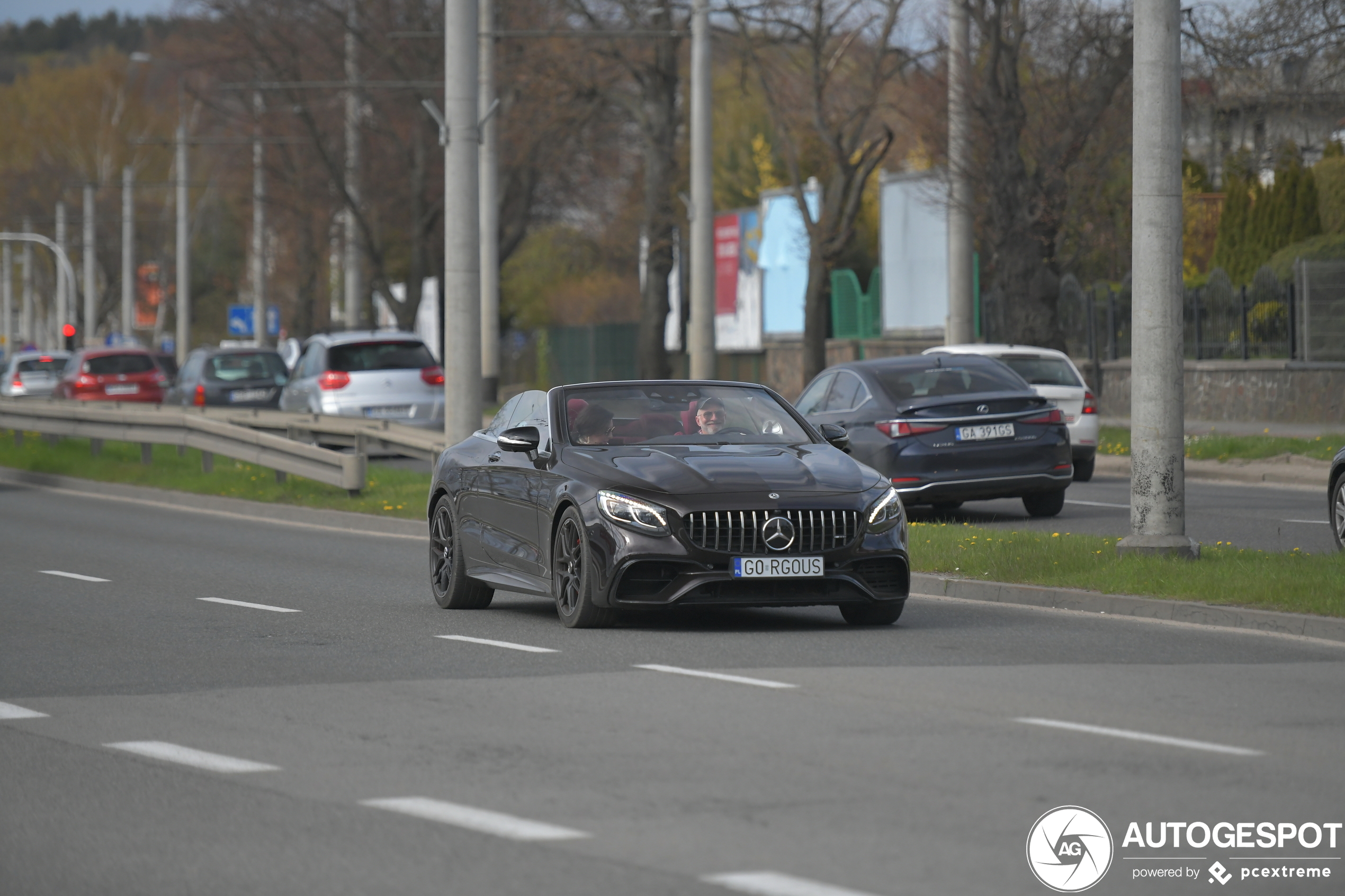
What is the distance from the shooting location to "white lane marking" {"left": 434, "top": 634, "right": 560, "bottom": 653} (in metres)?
10.9

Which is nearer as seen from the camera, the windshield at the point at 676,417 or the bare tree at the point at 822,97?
the windshield at the point at 676,417

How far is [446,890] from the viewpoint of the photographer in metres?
Result: 5.79

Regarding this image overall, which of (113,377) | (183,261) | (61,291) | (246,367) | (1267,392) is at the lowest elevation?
(1267,392)

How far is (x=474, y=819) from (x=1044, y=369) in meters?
17.3

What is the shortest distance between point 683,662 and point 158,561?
315 inches

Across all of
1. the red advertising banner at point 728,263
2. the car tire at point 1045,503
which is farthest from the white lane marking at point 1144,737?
the red advertising banner at point 728,263

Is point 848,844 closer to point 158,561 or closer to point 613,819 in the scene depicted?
point 613,819

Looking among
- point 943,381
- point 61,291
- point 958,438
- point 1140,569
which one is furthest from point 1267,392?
point 61,291

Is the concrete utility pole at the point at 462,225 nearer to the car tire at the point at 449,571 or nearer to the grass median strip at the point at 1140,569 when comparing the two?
the grass median strip at the point at 1140,569

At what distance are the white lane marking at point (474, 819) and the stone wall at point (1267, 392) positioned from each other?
84.0 ft

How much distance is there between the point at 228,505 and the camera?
78.1 feet

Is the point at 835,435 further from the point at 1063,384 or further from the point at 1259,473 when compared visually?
the point at 1259,473

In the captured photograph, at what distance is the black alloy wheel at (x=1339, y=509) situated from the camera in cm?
1483

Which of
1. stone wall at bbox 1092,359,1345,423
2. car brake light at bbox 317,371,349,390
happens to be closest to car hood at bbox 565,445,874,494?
car brake light at bbox 317,371,349,390
